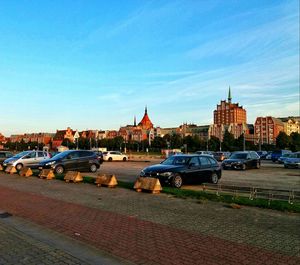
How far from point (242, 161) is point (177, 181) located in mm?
15040

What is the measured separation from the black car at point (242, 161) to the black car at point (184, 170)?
11.9 m

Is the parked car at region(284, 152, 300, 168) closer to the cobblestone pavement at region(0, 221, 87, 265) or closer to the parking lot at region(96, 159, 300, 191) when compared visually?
the parking lot at region(96, 159, 300, 191)

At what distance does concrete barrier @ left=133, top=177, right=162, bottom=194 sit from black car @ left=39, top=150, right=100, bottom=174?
34.5ft

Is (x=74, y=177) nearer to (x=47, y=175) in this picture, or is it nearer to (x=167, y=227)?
(x=47, y=175)

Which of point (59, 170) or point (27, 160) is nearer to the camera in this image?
point (59, 170)

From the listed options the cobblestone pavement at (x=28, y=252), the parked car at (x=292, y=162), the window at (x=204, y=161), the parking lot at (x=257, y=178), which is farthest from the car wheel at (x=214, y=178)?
the parked car at (x=292, y=162)

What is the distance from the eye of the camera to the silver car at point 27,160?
94.0 ft

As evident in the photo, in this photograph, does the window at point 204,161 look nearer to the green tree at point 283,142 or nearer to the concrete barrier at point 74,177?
the concrete barrier at point 74,177

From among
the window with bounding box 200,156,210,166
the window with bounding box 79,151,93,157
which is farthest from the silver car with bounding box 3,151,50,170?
the window with bounding box 200,156,210,166

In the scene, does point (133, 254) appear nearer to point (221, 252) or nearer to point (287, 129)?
point (221, 252)

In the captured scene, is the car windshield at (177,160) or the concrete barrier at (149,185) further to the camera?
the car windshield at (177,160)

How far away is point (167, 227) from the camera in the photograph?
836 cm

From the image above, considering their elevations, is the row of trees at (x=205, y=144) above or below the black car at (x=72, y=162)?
above

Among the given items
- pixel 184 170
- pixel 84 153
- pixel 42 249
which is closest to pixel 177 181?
pixel 184 170
